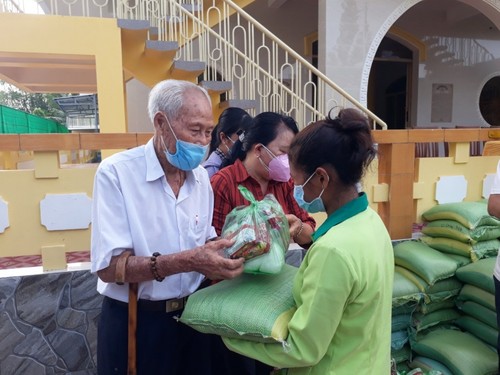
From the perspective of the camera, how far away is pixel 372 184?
2930 mm

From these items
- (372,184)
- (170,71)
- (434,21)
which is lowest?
(372,184)

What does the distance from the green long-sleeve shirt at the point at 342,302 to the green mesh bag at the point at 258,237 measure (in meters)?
0.14

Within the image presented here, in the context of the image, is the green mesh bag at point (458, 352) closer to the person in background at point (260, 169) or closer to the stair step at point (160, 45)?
the person in background at point (260, 169)

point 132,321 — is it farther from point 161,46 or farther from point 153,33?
point 153,33

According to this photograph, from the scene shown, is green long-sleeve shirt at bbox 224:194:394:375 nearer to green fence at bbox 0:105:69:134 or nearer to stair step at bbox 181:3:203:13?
stair step at bbox 181:3:203:13

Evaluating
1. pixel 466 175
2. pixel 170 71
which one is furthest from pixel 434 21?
pixel 466 175

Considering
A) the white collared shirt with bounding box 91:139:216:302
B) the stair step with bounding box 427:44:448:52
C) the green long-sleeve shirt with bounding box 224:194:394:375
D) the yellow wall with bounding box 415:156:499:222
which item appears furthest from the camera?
the stair step with bounding box 427:44:448:52

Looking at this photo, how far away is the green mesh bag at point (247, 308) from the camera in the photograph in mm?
1256

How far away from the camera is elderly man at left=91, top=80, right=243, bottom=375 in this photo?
57.0 inches

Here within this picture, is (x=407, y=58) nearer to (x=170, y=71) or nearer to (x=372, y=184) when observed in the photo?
(x=170, y=71)

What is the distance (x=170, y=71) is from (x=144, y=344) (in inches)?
207

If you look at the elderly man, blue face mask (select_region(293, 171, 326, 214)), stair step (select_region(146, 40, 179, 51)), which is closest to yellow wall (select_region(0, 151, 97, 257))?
the elderly man

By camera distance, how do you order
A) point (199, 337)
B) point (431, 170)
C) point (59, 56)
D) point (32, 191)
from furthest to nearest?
point (59, 56) → point (431, 170) → point (32, 191) → point (199, 337)

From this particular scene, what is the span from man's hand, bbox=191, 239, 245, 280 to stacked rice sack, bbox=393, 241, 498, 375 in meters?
1.55
